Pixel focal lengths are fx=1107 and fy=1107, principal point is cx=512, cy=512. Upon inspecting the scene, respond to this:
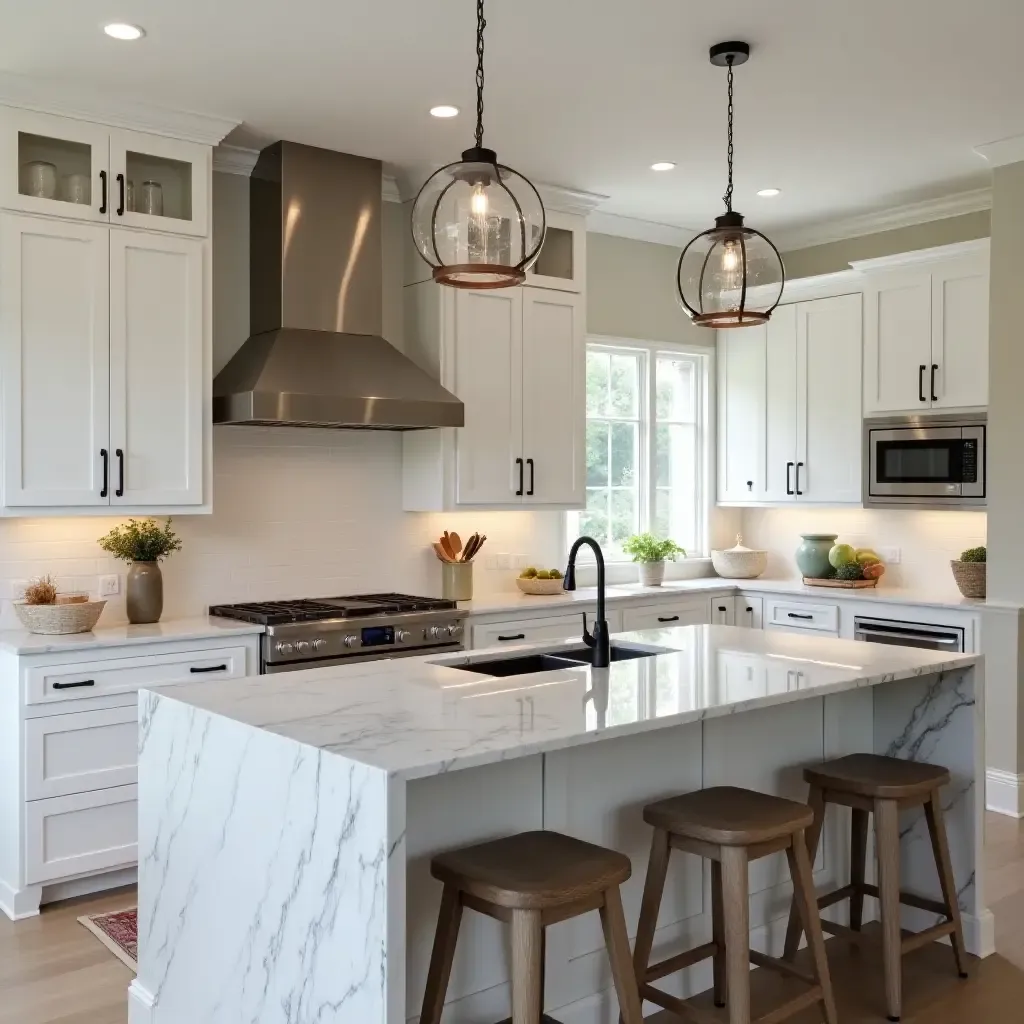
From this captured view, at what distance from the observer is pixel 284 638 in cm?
429

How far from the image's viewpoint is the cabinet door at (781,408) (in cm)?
629

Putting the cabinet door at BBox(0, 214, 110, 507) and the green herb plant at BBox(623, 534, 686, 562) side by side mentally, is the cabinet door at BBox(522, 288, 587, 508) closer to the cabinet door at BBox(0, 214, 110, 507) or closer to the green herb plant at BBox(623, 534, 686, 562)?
the green herb plant at BBox(623, 534, 686, 562)

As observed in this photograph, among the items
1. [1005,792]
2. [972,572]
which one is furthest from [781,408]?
[1005,792]

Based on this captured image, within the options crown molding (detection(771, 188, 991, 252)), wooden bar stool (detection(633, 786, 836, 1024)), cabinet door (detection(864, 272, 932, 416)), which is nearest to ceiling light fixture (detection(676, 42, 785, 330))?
wooden bar stool (detection(633, 786, 836, 1024))

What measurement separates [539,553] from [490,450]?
877mm

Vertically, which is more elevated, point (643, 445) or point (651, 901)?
point (643, 445)

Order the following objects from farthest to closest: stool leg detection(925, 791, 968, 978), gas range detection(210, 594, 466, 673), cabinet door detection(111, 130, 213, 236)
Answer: gas range detection(210, 594, 466, 673) → cabinet door detection(111, 130, 213, 236) → stool leg detection(925, 791, 968, 978)

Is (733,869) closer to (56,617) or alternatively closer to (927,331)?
(56,617)

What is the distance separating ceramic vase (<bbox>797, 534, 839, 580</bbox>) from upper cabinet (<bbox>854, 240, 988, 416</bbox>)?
0.76 m

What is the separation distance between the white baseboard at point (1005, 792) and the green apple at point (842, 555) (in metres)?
1.38

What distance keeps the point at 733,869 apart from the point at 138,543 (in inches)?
107

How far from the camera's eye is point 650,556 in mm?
6027

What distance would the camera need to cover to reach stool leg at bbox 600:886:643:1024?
240 centimetres

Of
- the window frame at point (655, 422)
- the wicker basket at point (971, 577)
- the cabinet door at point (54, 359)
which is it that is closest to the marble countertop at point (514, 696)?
the cabinet door at point (54, 359)
